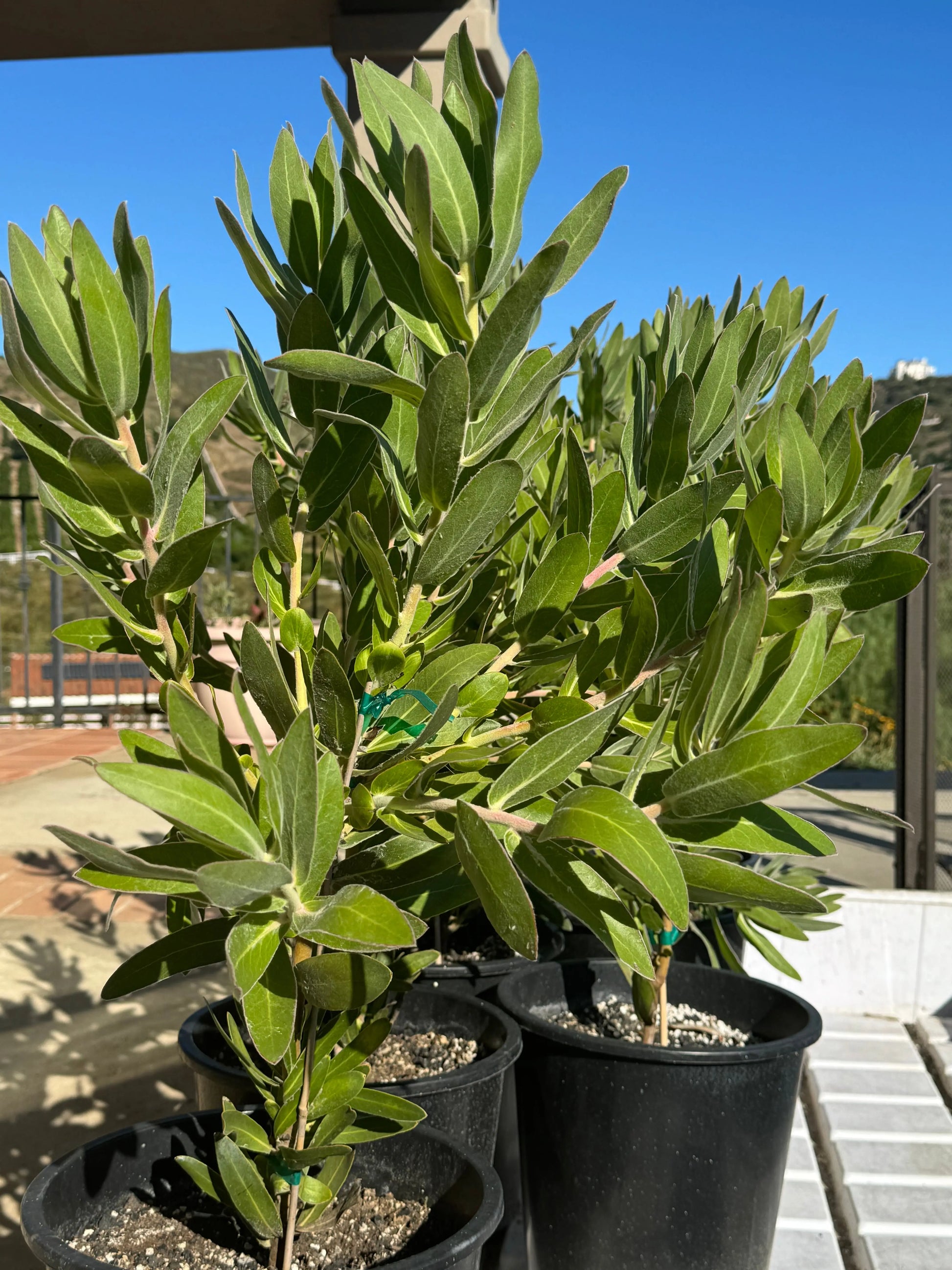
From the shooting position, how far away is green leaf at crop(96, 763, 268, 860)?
56 centimetres

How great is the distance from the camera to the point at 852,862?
14.0 ft

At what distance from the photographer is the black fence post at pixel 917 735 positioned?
11.0 ft

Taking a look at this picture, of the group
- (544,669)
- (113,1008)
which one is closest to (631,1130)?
(544,669)

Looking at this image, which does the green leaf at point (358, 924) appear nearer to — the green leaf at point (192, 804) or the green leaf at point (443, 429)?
the green leaf at point (192, 804)

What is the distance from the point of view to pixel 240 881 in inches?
22.5

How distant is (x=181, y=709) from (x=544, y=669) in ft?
1.39

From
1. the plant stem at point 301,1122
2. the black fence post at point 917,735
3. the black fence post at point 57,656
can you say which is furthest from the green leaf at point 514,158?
the black fence post at point 57,656

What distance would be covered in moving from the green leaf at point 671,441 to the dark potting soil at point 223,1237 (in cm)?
79

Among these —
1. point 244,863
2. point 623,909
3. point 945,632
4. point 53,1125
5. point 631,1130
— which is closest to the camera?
point 244,863

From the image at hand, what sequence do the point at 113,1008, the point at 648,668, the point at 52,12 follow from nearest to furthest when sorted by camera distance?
the point at 648,668 → the point at 113,1008 → the point at 52,12

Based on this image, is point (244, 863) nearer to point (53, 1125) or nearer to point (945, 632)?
point (53, 1125)

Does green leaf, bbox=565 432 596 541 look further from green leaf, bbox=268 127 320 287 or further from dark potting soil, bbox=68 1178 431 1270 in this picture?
dark potting soil, bbox=68 1178 431 1270

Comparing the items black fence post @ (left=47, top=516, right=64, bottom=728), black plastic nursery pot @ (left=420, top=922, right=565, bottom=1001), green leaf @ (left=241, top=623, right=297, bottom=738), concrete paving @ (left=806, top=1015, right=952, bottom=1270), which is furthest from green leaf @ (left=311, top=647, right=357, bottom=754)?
black fence post @ (left=47, top=516, right=64, bottom=728)

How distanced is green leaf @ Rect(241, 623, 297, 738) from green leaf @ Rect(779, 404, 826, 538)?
40cm
